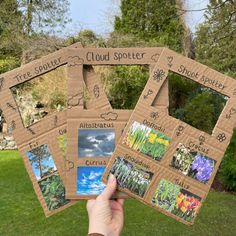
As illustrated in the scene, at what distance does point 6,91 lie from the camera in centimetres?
181

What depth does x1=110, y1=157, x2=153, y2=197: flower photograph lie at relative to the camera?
1725 millimetres

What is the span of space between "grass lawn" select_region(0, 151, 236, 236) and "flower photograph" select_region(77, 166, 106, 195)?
3.08 m

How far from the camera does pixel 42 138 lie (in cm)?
181

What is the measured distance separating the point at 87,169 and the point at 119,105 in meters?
9.06

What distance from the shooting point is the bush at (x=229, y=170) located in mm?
6836

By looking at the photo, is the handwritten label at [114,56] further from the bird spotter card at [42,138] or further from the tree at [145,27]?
the tree at [145,27]

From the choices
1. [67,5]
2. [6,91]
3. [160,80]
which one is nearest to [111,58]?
[160,80]

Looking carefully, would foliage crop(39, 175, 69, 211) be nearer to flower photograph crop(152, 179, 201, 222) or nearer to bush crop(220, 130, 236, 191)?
flower photograph crop(152, 179, 201, 222)

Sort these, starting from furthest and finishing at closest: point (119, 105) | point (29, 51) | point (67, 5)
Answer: point (67, 5)
point (29, 51)
point (119, 105)

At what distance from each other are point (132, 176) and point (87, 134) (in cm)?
25

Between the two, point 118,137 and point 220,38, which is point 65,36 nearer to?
point 220,38

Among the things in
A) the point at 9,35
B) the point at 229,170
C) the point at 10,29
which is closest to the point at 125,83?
the point at 229,170

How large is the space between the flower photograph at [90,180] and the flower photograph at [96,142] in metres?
0.06

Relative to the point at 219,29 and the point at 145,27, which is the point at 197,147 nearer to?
the point at 219,29
